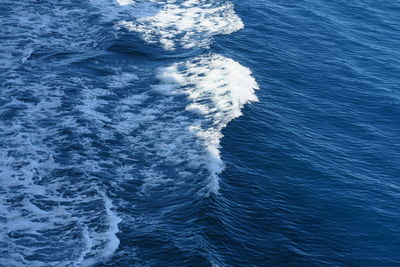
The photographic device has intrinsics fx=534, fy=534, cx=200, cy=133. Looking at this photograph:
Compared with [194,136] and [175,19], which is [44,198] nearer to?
[194,136]

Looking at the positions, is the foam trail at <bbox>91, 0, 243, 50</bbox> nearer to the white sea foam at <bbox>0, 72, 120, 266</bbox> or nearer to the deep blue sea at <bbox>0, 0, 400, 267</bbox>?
the deep blue sea at <bbox>0, 0, 400, 267</bbox>

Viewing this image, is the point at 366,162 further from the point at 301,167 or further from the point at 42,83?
the point at 42,83

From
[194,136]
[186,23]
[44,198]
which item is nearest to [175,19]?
[186,23]

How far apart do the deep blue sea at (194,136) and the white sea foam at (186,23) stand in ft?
1.17

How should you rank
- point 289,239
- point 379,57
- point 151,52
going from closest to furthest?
point 289,239
point 151,52
point 379,57

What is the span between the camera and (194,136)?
5388cm

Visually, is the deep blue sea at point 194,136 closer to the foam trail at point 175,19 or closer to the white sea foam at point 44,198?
the white sea foam at point 44,198

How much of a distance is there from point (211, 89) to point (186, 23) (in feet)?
66.2

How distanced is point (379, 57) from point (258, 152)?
105 ft

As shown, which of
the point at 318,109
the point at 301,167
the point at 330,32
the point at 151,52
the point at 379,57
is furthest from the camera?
the point at 330,32

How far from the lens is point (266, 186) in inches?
1903

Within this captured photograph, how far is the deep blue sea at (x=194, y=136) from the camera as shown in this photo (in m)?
41.5

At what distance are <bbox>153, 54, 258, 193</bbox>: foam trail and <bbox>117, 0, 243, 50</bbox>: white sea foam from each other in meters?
6.26

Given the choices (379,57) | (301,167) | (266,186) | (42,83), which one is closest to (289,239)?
(266,186)
